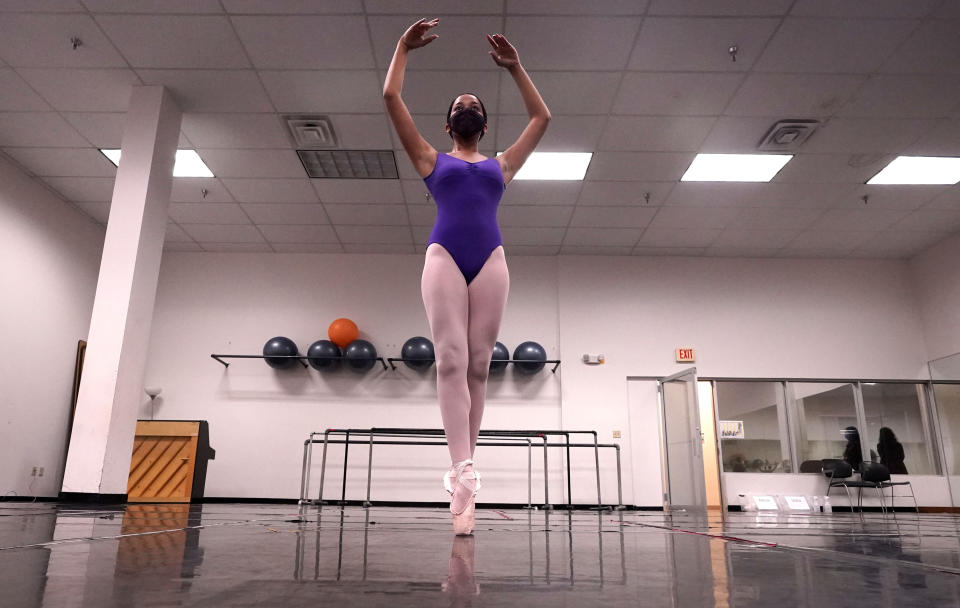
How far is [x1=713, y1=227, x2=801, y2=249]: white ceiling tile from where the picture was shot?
7512 millimetres

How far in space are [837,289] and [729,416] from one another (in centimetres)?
223

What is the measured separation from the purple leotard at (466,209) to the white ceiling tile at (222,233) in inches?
253

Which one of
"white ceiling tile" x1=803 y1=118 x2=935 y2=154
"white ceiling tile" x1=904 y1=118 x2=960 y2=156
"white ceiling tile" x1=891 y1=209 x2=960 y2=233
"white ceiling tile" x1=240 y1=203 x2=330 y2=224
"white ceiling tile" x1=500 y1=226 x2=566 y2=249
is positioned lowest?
"white ceiling tile" x1=500 y1=226 x2=566 y2=249

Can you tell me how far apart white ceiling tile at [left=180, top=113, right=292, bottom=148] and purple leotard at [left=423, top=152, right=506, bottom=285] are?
13.3ft

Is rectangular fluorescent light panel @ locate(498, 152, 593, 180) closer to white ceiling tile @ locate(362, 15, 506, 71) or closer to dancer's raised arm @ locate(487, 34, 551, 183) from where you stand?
white ceiling tile @ locate(362, 15, 506, 71)

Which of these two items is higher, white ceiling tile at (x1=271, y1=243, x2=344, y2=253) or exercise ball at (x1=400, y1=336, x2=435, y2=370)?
white ceiling tile at (x1=271, y1=243, x2=344, y2=253)

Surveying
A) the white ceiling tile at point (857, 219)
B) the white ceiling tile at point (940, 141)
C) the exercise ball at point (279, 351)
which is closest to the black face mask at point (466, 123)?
the white ceiling tile at point (940, 141)

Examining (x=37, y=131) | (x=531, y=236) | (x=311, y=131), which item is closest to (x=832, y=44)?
(x=531, y=236)

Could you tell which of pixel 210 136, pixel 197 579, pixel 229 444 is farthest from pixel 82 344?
pixel 197 579

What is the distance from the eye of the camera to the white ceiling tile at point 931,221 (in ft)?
22.9

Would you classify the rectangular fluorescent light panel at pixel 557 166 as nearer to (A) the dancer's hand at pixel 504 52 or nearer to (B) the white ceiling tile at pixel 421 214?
(B) the white ceiling tile at pixel 421 214

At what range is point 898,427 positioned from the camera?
26.2 feet

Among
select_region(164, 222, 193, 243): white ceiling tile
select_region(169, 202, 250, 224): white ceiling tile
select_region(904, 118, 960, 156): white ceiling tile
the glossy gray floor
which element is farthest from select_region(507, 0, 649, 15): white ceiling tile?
select_region(164, 222, 193, 243): white ceiling tile

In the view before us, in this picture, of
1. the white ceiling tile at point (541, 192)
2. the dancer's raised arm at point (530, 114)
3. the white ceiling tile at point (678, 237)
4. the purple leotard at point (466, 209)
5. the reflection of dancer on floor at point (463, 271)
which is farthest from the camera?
the white ceiling tile at point (678, 237)
